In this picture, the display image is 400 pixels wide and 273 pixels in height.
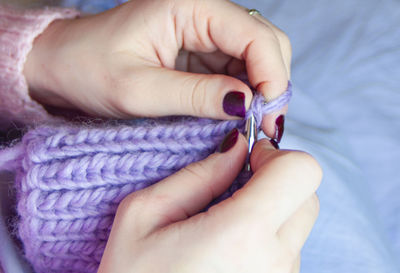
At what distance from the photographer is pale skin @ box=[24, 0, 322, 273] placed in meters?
0.43

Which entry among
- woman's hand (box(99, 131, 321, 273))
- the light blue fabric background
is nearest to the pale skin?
woman's hand (box(99, 131, 321, 273))

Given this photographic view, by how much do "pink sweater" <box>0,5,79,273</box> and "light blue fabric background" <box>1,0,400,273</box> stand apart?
256 mm

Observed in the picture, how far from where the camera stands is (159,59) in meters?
0.70

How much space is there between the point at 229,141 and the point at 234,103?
0.06m

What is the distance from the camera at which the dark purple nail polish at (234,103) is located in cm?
57

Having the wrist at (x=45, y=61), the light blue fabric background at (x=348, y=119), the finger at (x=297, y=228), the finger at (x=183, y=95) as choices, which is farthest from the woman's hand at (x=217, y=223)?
the wrist at (x=45, y=61)

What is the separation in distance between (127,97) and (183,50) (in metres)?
0.21

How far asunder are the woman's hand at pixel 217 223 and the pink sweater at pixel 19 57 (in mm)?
410

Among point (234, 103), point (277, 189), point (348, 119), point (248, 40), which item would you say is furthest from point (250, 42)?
point (348, 119)

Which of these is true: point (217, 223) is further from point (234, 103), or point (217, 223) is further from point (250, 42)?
point (250, 42)

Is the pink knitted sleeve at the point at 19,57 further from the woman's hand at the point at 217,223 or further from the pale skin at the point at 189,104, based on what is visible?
the woman's hand at the point at 217,223

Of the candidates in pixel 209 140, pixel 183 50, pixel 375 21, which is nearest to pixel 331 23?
pixel 375 21

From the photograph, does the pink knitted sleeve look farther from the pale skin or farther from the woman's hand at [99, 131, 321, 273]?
the woman's hand at [99, 131, 321, 273]

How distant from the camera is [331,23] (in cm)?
99
